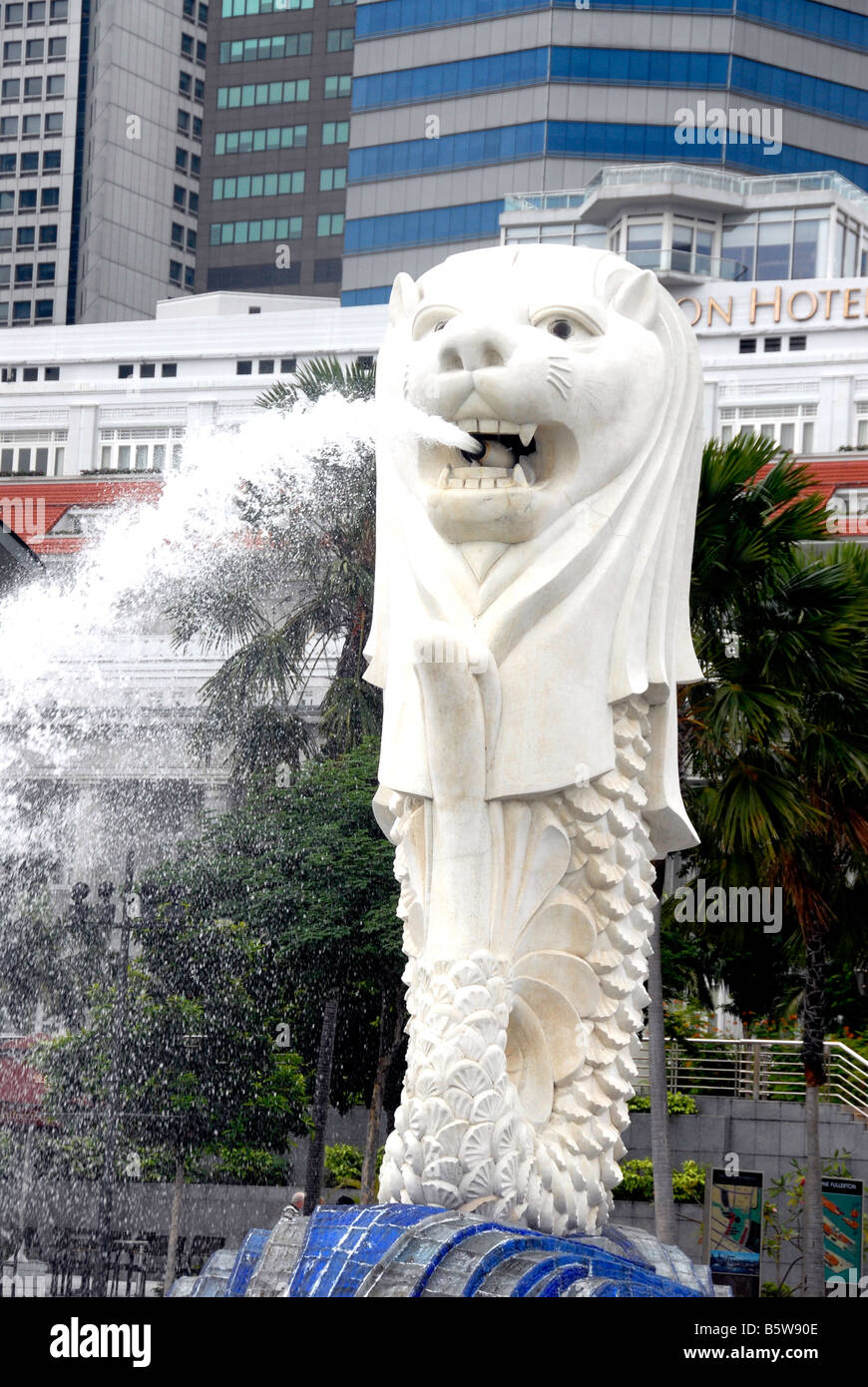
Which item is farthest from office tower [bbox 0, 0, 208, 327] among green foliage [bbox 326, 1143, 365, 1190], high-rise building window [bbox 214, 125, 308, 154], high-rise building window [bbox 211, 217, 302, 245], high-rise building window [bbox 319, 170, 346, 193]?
green foliage [bbox 326, 1143, 365, 1190]

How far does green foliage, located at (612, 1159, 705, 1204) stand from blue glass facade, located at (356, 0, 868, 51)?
161 ft

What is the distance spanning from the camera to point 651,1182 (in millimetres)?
21281

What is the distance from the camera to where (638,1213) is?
21.1 m

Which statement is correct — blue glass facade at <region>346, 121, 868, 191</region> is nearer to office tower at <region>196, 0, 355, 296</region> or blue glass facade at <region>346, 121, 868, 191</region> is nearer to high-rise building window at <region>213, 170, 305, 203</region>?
office tower at <region>196, 0, 355, 296</region>

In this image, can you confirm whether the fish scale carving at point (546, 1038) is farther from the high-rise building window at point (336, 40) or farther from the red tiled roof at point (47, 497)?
the high-rise building window at point (336, 40)

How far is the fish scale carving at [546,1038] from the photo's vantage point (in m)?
10.2

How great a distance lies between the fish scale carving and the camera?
10.2 metres

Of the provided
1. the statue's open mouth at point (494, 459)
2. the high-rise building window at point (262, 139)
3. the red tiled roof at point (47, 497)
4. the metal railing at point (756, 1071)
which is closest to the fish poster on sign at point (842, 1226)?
the metal railing at point (756, 1071)

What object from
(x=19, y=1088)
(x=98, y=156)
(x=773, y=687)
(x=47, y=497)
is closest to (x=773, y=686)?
(x=773, y=687)

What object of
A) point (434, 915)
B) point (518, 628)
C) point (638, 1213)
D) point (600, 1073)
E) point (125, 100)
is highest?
point (125, 100)

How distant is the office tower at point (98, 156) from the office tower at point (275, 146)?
1734 millimetres
